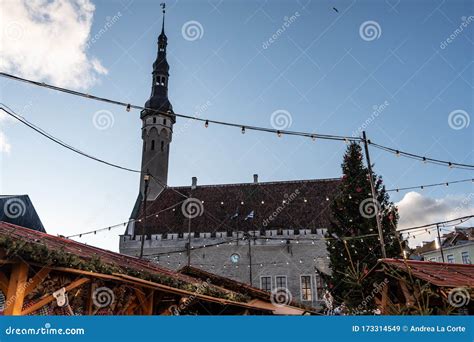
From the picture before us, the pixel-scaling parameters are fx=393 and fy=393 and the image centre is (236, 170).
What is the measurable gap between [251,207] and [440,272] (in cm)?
2395

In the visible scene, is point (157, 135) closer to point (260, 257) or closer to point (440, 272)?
point (260, 257)

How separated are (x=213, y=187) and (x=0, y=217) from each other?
56.7 ft

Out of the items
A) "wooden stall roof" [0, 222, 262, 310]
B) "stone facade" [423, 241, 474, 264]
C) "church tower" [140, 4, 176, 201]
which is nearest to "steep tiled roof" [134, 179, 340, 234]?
"church tower" [140, 4, 176, 201]

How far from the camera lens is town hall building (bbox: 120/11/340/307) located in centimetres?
2802

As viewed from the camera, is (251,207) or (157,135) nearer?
(251,207)

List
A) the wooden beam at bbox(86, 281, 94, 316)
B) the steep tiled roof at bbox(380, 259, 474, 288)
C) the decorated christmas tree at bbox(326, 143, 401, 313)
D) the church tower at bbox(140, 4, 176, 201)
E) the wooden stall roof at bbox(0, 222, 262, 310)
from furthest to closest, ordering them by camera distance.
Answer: the church tower at bbox(140, 4, 176, 201) → the decorated christmas tree at bbox(326, 143, 401, 313) → the steep tiled roof at bbox(380, 259, 474, 288) → the wooden beam at bbox(86, 281, 94, 316) → the wooden stall roof at bbox(0, 222, 262, 310)

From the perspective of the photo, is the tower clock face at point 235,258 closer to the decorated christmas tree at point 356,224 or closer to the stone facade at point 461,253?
the decorated christmas tree at point 356,224

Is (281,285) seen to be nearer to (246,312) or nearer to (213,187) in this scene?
(213,187)

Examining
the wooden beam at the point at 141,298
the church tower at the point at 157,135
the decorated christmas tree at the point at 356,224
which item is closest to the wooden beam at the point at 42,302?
the wooden beam at the point at 141,298

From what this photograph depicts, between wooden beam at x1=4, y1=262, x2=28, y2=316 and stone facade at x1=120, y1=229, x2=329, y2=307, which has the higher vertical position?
stone facade at x1=120, y1=229, x2=329, y2=307

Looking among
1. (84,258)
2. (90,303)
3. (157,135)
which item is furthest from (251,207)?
(84,258)

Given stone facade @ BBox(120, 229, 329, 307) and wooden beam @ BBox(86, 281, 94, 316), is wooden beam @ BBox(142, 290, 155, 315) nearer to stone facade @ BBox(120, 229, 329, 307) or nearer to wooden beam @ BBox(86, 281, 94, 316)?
wooden beam @ BBox(86, 281, 94, 316)

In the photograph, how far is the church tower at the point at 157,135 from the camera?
120ft

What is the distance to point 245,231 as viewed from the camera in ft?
98.0
